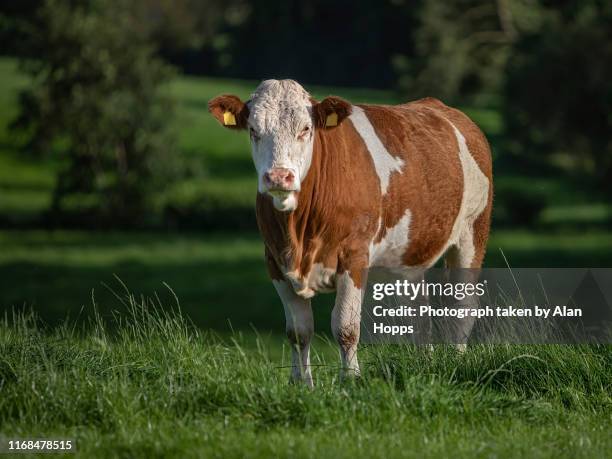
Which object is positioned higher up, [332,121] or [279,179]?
[332,121]

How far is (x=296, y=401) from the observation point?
22.6ft

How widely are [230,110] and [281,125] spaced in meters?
0.58

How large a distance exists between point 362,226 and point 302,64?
67.1 m

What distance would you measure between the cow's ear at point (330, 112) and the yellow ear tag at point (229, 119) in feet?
2.05

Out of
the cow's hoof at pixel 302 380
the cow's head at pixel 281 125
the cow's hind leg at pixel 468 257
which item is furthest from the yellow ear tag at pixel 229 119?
the cow's hind leg at pixel 468 257

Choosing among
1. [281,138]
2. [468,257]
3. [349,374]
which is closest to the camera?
[281,138]

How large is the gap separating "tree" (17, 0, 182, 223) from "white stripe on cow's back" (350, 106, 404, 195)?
34.4 metres

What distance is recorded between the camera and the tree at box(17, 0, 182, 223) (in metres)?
42.5

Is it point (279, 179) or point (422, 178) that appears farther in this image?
point (422, 178)

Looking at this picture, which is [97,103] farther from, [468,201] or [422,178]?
[422,178]

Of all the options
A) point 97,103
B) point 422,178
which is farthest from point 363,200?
point 97,103

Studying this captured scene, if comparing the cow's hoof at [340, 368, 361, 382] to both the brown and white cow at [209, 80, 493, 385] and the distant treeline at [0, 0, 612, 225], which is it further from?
the distant treeline at [0, 0, 612, 225]

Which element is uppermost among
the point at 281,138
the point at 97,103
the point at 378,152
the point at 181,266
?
the point at 281,138

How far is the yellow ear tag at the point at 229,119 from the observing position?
7.93 metres
